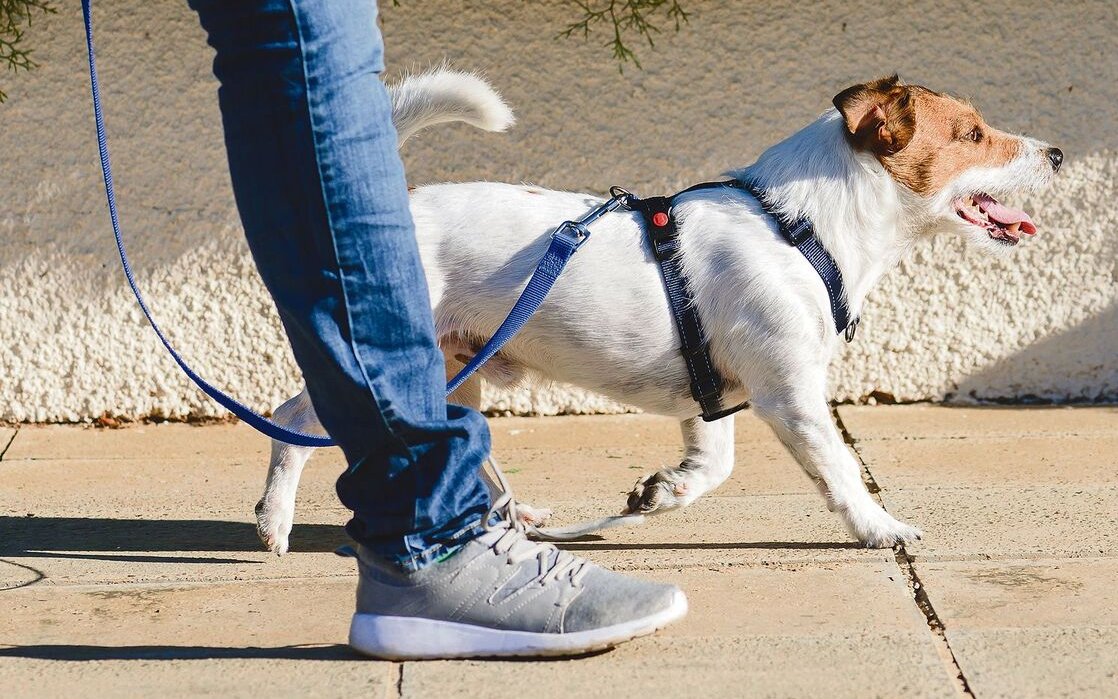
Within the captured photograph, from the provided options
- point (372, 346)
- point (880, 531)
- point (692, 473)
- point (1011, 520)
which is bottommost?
point (1011, 520)

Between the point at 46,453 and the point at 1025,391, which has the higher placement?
the point at 46,453

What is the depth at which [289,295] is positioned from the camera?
2.27 meters

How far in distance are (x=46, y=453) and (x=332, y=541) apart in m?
1.65

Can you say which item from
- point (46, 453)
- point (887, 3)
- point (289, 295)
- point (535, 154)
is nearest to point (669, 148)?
point (535, 154)

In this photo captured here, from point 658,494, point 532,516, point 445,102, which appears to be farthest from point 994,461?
point 445,102

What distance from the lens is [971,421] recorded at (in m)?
4.99

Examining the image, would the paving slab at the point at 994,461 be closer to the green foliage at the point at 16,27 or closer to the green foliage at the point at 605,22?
the green foliage at the point at 605,22

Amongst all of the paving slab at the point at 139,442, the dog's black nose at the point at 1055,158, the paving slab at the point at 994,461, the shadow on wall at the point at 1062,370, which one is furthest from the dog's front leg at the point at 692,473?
the shadow on wall at the point at 1062,370

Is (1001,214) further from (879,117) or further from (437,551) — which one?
(437,551)

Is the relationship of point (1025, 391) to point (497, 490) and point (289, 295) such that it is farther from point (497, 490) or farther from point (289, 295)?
point (289, 295)

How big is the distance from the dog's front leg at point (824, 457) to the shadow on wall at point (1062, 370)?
202 cm

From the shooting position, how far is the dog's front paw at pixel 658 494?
12.0 feet

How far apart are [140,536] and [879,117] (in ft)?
7.81

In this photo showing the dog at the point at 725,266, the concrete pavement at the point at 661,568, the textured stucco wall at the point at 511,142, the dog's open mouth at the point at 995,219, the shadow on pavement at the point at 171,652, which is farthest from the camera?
the textured stucco wall at the point at 511,142
